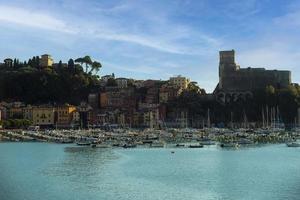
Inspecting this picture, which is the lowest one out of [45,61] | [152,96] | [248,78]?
[152,96]

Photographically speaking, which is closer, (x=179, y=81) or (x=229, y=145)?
(x=229, y=145)

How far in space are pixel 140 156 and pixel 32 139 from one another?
29086 millimetres

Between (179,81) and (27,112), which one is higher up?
(179,81)

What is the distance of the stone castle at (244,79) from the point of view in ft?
356

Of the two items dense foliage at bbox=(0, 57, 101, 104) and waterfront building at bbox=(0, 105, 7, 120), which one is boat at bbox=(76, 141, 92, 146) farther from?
dense foliage at bbox=(0, 57, 101, 104)

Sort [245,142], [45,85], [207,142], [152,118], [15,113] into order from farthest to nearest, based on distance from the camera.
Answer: [45,85] < [15,113] < [152,118] < [207,142] < [245,142]

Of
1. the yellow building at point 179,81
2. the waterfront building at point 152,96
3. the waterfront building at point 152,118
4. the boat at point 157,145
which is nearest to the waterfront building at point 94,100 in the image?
the waterfront building at point 152,96

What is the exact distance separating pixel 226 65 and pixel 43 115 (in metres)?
36.2

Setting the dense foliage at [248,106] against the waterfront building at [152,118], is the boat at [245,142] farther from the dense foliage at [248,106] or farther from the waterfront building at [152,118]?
the dense foliage at [248,106]

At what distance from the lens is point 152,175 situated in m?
35.2

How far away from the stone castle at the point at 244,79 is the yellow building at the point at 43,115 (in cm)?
3026

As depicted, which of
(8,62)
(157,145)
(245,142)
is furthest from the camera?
(8,62)

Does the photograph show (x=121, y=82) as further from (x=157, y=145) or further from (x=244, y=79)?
(x=157, y=145)

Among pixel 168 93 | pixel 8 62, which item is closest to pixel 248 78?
pixel 168 93
